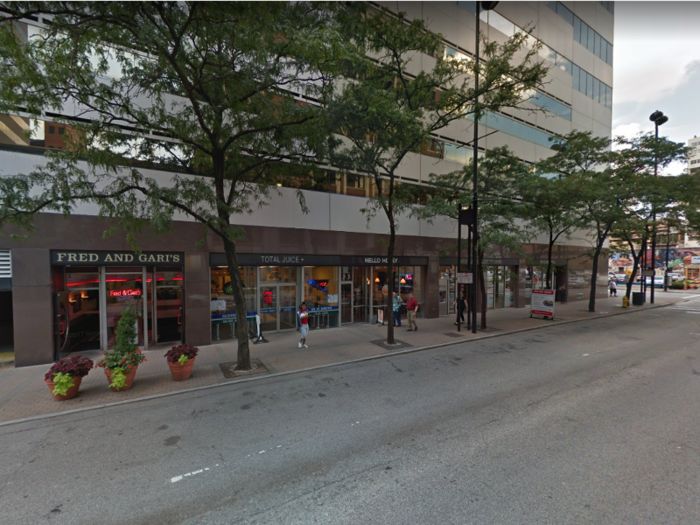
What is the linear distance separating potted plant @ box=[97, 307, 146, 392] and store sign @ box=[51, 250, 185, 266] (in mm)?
3589

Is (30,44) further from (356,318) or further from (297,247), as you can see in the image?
(356,318)

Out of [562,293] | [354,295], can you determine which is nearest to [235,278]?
[354,295]

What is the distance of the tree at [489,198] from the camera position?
13.8 metres

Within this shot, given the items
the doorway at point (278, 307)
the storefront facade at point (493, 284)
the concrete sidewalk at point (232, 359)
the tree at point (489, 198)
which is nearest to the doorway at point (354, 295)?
the concrete sidewalk at point (232, 359)

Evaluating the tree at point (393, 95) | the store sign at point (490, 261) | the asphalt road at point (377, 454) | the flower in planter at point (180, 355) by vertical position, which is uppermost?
the tree at point (393, 95)

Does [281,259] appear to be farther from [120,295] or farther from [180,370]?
[180,370]

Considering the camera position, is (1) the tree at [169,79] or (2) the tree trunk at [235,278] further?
(2) the tree trunk at [235,278]

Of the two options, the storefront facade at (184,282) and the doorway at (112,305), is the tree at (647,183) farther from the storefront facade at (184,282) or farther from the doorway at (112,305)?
the doorway at (112,305)

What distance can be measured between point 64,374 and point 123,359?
3.46 ft

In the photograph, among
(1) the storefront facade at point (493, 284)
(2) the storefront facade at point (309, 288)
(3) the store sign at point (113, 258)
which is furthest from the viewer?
(1) the storefront facade at point (493, 284)

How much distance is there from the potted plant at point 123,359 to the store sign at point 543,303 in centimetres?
1878

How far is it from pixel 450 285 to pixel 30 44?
18802 mm

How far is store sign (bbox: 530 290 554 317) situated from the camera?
666 inches

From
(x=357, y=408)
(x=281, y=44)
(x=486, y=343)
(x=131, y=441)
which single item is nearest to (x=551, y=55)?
(x=486, y=343)
